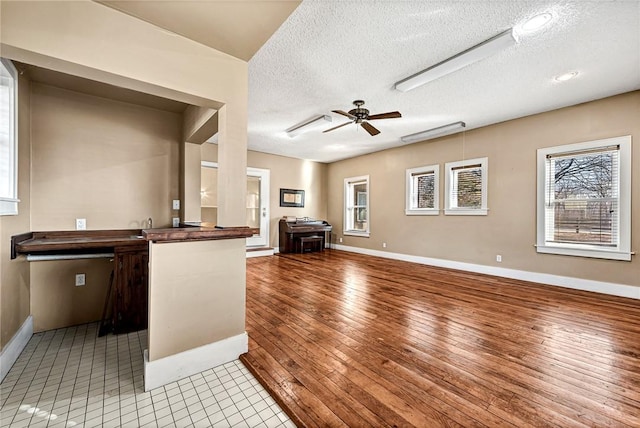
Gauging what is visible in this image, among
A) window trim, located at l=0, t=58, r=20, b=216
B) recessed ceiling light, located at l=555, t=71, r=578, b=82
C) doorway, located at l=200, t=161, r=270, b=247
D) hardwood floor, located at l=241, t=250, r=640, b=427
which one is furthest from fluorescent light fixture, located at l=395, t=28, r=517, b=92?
doorway, located at l=200, t=161, r=270, b=247

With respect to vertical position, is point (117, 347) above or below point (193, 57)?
below

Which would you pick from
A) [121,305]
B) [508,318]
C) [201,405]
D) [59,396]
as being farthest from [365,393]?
[121,305]

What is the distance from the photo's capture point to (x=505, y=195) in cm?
443

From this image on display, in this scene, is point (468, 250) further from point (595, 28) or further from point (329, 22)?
point (329, 22)

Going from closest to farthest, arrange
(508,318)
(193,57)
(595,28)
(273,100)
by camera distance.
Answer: (193,57) → (595,28) → (508,318) → (273,100)

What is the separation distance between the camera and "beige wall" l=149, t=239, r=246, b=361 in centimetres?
173

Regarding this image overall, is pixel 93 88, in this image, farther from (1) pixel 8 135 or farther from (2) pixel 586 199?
(2) pixel 586 199

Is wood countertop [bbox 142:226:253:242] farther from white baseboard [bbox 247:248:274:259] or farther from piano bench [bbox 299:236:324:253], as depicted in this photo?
piano bench [bbox 299:236:324:253]

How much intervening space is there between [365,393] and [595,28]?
3257mm

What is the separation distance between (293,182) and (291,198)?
0.44m

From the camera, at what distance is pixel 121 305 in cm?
243

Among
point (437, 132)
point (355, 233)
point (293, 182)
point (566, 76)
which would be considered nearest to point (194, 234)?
point (566, 76)

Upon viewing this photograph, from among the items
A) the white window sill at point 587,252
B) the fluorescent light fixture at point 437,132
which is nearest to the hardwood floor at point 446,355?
the white window sill at point 587,252

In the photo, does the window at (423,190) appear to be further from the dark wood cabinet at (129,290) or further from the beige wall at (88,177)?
the dark wood cabinet at (129,290)
